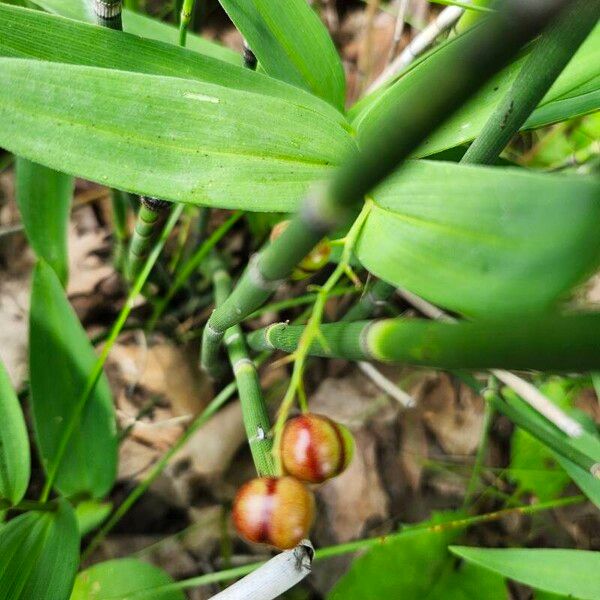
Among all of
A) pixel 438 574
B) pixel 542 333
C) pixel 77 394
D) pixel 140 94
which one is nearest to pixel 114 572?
pixel 77 394

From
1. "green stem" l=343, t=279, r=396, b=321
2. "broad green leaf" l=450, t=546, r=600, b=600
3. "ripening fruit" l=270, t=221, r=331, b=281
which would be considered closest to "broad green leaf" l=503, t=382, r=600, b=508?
Answer: "broad green leaf" l=450, t=546, r=600, b=600

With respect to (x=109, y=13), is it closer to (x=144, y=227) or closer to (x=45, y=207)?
(x=144, y=227)

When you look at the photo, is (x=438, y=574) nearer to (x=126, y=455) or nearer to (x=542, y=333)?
(x=126, y=455)

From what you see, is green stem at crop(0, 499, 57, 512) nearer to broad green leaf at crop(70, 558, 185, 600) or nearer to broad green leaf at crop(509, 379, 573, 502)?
broad green leaf at crop(70, 558, 185, 600)

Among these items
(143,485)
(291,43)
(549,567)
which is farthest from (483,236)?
(143,485)

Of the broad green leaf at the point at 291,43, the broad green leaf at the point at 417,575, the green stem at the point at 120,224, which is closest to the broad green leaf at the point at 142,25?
the broad green leaf at the point at 291,43
